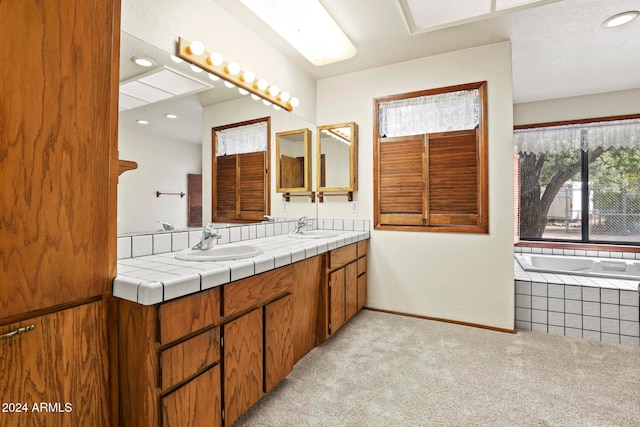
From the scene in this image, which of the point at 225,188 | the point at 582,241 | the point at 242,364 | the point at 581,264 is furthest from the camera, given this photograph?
the point at 582,241

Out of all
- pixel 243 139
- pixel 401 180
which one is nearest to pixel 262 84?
pixel 243 139

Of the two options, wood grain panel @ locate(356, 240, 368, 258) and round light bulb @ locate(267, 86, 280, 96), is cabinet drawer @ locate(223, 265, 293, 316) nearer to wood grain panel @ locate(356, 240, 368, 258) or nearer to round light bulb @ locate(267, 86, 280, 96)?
wood grain panel @ locate(356, 240, 368, 258)

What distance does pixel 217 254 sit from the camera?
5.65ft

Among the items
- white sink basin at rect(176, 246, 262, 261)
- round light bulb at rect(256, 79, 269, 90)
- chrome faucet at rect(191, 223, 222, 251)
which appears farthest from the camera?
round light bulb at rect(256, 79, 269, 90)

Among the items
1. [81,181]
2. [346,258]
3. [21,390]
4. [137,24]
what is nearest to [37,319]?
[21,390]

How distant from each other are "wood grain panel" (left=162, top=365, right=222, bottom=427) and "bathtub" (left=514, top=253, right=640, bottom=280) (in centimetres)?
307

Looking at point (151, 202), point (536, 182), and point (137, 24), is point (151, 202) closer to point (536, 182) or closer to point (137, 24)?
point (137, 24)

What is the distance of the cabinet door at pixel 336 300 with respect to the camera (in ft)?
7.36

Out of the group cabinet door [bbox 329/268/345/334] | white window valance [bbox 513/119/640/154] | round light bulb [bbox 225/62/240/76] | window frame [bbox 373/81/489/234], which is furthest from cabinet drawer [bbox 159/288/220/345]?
white window valance [bbox 513/119/640/154]

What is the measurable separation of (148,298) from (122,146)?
0.82 m

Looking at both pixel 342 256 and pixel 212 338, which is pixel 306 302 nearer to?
pixel 342 256

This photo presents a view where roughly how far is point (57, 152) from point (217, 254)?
908 millimetres

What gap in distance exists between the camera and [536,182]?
395 centimetres

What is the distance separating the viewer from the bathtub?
3.13 meters
